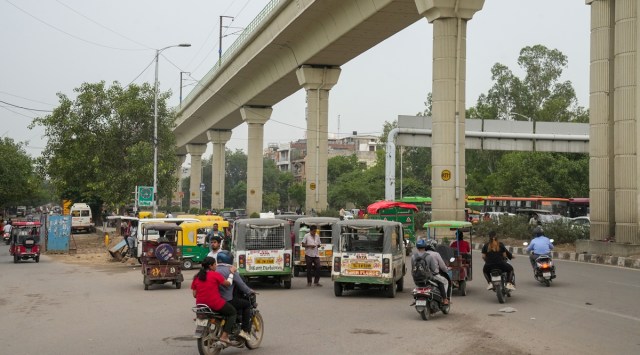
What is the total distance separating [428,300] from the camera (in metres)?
12.7

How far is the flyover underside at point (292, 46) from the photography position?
34688mm

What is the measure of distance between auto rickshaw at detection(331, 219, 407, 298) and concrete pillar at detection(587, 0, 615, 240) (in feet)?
44.3

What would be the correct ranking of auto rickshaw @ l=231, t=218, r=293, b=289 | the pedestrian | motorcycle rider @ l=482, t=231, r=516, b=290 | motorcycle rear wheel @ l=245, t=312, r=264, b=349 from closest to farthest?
motorcycle rear wheel @ l=245, t=312, r=264, b=349
motorcycle rider @ l=482, t=231, r=516, b=290
auto rickshaw @ l=231, t=218, r=293, b=289
the pedestrian

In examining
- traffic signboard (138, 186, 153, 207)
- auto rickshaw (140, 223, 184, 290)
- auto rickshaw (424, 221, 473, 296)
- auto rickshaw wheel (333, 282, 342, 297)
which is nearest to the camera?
auto rickshaw (424, 221, 473, 296)

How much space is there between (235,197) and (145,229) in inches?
4408

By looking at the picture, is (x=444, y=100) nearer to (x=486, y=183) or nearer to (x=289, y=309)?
(x=289, y=309)

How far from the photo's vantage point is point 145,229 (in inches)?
804

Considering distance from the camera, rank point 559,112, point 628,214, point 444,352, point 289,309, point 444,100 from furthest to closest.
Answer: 1. point 559,112
2. point 444,100
3. point 628,214
4. point 289,309
5. point 444,352

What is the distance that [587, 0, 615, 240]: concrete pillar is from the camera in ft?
88.5

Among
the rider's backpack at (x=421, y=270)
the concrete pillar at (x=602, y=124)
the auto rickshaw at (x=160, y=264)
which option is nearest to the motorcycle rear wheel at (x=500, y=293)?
the rider's backpack at (x=421, y=270)

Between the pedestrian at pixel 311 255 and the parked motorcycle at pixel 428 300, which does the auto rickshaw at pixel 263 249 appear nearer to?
the pedestrian at pixel 311 255

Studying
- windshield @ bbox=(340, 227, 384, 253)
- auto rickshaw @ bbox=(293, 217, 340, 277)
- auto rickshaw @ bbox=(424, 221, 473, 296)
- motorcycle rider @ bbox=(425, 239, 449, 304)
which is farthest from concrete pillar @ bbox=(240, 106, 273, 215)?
motorcycle rider @ bbox=(425, 239, 449, 304)

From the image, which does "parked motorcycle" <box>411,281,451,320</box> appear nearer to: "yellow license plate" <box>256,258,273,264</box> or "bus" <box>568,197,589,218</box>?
"yellow license plate" <box>256,258,273,264</box>

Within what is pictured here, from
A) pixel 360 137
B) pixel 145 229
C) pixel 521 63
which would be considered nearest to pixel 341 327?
pixel 145 229
